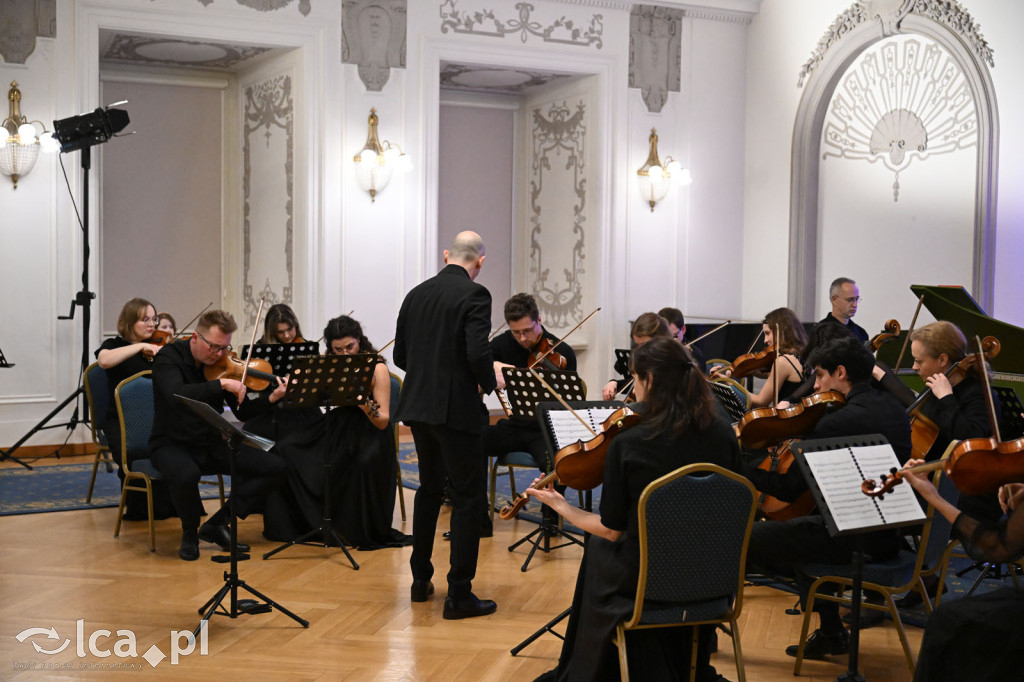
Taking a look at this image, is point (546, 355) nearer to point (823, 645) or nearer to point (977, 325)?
point (977, 325)

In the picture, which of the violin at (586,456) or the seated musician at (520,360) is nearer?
the violin at (586,456)

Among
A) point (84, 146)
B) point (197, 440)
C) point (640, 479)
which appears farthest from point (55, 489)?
point (640, 479)

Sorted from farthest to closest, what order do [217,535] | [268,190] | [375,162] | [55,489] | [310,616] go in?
1. [268,190]
2. [375,162]
3. [55,489]
4. [217,535]
5. [310,616]


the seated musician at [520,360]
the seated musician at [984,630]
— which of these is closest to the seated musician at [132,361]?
the seated musician at [520,360]

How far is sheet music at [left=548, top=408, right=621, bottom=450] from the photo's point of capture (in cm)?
382

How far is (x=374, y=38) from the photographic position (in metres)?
8.20

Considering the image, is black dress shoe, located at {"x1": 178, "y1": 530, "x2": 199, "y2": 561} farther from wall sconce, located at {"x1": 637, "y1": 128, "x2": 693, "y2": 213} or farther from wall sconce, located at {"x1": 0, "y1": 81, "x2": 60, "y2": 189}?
wall sconce, located at {"x1": 637, "y1": 128, "x2": 693, "y2": 213}

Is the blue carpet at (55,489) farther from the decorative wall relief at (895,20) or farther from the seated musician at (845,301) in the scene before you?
the decorative wall relief at (895,20)

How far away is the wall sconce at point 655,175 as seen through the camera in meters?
9.09

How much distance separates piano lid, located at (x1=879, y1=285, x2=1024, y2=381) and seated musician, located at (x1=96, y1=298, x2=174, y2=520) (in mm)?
4183

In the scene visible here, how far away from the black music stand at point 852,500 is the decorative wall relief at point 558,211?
5.98 m

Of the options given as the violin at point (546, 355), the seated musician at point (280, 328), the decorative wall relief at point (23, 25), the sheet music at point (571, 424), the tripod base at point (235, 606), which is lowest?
the tripod base at point (235, 606)

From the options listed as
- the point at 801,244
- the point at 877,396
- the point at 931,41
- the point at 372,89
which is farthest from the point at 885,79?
the point at 877,396

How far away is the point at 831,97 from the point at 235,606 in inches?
259
